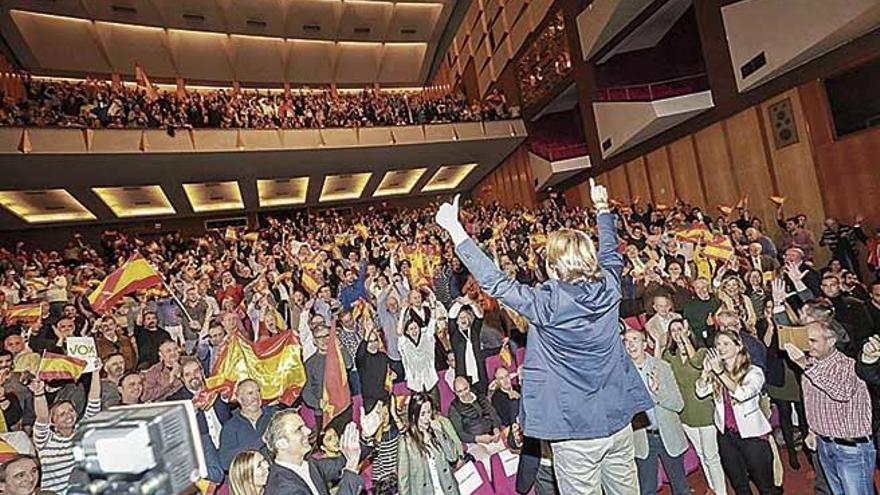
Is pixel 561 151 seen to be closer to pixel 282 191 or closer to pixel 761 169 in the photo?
pixel 761 169

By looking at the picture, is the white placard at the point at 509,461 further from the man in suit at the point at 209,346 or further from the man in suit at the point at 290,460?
the man in suit at the point at 209,346

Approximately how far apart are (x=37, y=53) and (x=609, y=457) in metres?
22.0

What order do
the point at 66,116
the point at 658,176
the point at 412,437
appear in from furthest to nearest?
the point at 658,176, the point at 66,116, the point at 412,437

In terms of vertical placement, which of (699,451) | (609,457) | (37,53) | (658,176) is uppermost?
(37,53)

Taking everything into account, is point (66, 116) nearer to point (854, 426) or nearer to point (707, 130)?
point (707, 130)

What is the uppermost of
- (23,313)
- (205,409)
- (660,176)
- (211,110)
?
(211,110)

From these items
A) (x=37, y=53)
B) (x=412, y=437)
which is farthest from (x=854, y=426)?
(x=37, y=53)

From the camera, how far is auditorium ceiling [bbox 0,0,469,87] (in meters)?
17.8

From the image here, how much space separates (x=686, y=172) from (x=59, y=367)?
39.5 ft

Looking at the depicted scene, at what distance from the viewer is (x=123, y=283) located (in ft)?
18.3

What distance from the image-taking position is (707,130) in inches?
466

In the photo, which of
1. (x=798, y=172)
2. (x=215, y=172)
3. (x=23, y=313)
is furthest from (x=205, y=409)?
(x=215, y=172)

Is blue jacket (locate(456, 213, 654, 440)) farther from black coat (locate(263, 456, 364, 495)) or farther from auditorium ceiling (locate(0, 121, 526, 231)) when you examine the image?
auditorium ceiling (locate(0, 121, 526, 231))

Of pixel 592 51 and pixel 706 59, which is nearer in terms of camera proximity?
pixel 706 59
